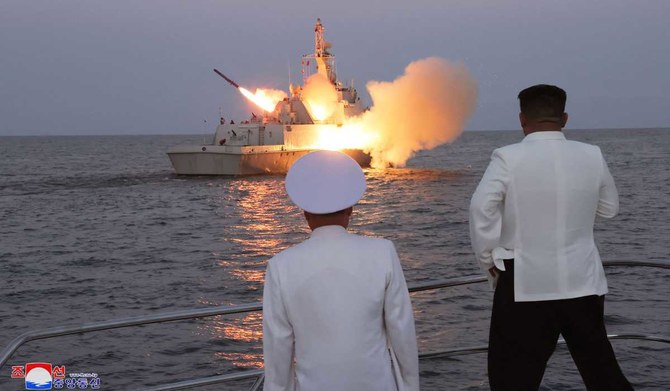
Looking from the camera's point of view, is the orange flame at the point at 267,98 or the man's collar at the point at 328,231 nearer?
the man's collar at the point at 328,231

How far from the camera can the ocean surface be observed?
11633 millimetres

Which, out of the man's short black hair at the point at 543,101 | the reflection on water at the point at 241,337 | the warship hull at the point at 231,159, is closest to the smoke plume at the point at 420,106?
the warship hull at the point at 231,159

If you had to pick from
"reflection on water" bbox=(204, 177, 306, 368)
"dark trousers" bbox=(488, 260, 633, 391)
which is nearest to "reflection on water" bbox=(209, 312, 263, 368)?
"reflection on water" bbox=(204, 177, 306, 368)

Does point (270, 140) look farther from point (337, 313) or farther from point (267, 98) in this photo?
point (337, 313)

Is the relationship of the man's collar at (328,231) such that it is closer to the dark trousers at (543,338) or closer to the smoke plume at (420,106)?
the dark trousers at (543,338)

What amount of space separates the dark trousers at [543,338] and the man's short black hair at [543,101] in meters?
0.65

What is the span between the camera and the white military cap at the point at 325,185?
2.54 meters

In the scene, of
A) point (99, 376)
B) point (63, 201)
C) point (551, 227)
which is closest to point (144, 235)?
point (63, 201)

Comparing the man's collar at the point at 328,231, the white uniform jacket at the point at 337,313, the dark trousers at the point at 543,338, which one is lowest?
the dark trousers at the point at 543,338

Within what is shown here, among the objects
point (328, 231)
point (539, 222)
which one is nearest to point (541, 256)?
point (539, 222)

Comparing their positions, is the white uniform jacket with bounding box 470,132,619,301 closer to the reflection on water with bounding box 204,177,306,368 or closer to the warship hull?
the reflection on water with bounding box 204,177,306,368

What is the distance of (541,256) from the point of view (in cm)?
344

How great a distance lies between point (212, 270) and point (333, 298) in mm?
17828

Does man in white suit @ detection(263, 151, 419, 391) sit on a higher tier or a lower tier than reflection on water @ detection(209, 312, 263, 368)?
higher
